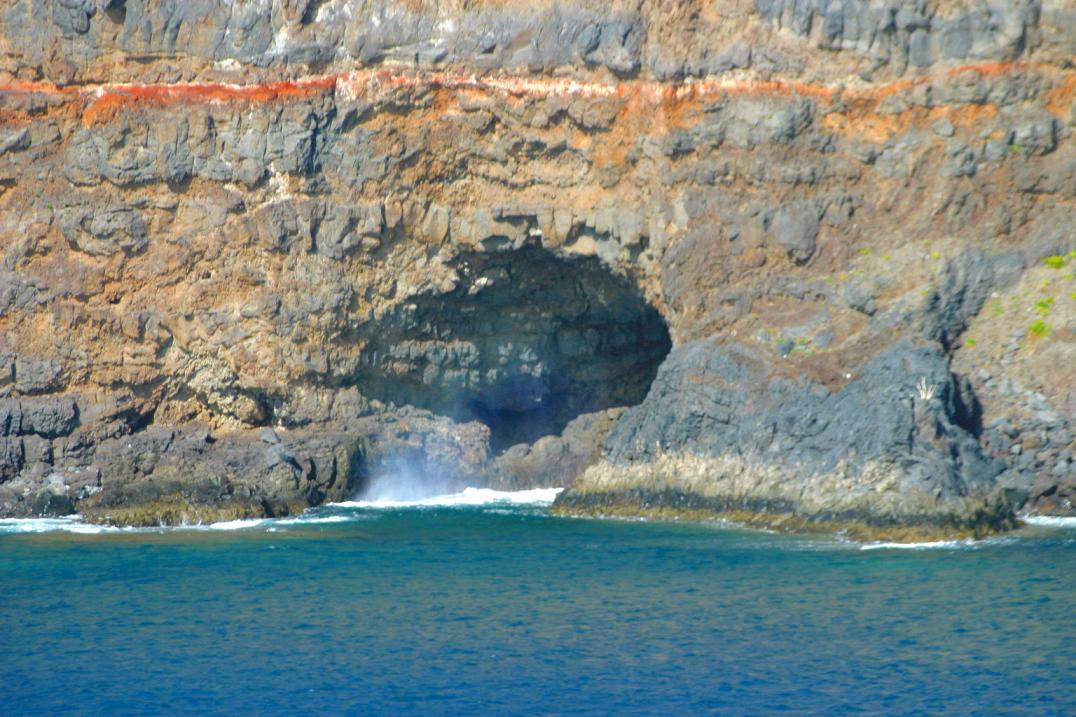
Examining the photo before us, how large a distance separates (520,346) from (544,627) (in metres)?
19.5

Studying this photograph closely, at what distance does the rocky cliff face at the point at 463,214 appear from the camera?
33.8 meters

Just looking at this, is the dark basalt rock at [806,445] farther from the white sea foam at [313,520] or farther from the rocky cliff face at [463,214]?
the white sea foam at [313,520]

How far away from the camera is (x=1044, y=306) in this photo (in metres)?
Result: 32.5

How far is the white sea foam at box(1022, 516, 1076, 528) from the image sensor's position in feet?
93.7

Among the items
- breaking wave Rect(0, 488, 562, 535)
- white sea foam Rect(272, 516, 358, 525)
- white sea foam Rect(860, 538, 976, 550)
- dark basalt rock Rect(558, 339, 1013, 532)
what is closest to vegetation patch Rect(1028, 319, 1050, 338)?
dark basalt rock Rect(558, 339, 1013, 532)

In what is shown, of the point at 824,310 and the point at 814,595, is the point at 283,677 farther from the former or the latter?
the point at 824,310

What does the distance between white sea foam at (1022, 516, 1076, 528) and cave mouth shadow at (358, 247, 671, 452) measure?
1253cm

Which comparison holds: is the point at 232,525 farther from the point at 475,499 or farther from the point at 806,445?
the point at 806,445

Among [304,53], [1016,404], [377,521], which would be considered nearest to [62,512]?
[377,521]

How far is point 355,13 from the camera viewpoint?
36969 millimetres

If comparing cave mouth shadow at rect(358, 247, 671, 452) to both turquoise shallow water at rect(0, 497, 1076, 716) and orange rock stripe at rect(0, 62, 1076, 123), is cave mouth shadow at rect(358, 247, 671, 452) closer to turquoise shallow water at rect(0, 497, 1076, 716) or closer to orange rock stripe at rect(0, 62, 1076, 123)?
orange rock stripe at rect(0, 62, 1076, 123)

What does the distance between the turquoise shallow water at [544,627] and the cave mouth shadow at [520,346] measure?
32.2 feet

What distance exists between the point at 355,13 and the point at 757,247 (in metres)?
12.1

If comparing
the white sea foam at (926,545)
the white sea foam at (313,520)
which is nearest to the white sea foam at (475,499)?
the white sea foam at (313,520)
